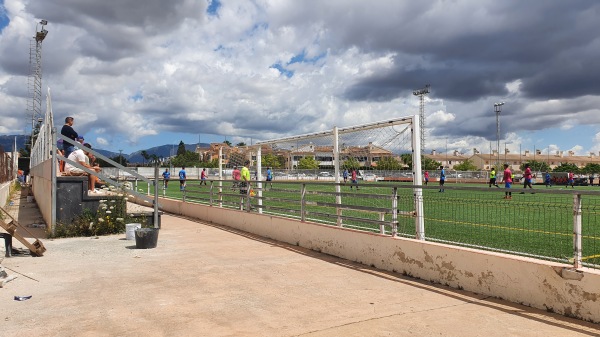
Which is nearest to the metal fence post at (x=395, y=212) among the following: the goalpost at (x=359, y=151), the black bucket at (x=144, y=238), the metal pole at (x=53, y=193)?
the goalpost at (x=359, y=151)

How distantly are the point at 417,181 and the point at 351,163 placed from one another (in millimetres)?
2822

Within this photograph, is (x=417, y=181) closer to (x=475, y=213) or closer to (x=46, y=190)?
(x=475, y=213)

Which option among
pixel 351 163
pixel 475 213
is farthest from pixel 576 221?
pixel 351 163

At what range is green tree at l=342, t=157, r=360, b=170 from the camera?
35.3 feet

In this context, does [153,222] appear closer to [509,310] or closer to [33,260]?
[33,260]

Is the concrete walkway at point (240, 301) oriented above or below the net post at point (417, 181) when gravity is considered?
below

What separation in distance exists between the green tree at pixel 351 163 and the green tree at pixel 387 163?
1.62ft

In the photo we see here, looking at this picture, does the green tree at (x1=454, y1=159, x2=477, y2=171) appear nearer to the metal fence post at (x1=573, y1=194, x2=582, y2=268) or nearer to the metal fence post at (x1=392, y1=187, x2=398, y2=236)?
the metal fence post at (x1=392, y1=187, x2=398, y2=236)

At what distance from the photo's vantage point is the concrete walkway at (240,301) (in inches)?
199

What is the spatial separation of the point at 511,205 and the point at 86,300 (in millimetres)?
6021

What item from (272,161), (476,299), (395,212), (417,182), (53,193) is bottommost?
(476,299)

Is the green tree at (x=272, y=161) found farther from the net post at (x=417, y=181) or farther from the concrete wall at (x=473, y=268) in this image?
the net post at (x=417, y=181)

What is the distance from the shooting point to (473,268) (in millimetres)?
6547

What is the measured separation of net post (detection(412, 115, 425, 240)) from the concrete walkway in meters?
0.84
